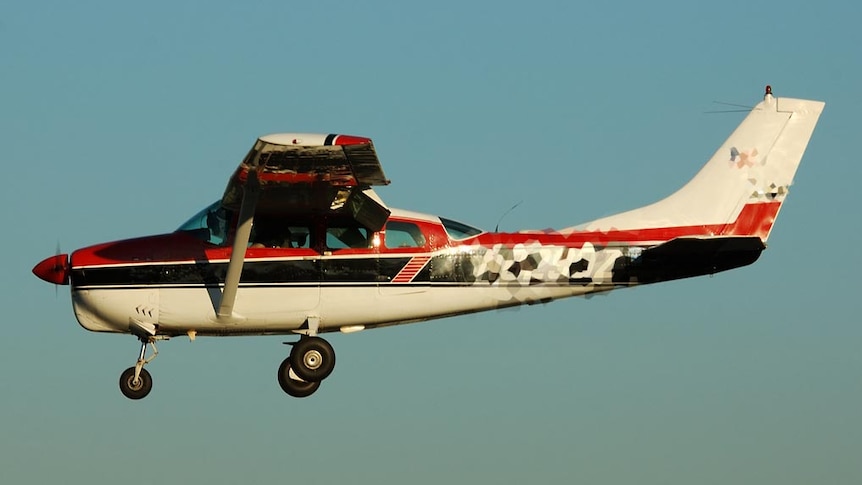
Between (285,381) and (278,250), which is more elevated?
(278,250)

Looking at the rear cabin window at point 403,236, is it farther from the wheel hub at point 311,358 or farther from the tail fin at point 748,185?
the tail fin at point 748,185

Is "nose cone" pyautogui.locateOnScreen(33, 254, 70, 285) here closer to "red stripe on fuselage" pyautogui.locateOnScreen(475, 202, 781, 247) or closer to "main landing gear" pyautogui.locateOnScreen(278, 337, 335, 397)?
"main landing gear" pyautogui.locateOnScreen(278, 337, 335, 397)

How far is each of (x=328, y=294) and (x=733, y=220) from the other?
5618 millimetres

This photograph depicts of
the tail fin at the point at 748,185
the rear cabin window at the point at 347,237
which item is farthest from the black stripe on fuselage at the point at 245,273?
the tail fin at the point at 748,185

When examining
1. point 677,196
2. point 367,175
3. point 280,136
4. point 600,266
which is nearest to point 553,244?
point 600,266

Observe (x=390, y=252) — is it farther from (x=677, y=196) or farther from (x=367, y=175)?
(x=677, y=196)

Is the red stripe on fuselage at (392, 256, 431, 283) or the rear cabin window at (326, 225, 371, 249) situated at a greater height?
the rear cabin window at (326, 225, 371, 249)

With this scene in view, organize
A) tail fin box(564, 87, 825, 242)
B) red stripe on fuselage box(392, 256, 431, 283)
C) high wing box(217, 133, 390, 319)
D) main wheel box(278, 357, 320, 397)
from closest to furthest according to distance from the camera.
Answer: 1. high wing box(217, 133, 390, 319)
2. red stripe on fuselage box(392, 256, 431, 283)
3. main wheel box(278, 357, 320, 397)
4. tail fin box(564, 87, 825, 242)

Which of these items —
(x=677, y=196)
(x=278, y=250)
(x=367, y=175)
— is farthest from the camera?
(x=677, y=196)

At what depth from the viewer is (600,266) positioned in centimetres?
1825

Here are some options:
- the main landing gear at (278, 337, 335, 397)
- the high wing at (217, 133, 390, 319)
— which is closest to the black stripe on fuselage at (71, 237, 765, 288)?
the high wing at (217, 133, 390, 319)

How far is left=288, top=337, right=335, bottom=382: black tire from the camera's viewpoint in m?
17.9

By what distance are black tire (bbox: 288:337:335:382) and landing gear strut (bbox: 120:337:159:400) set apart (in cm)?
190

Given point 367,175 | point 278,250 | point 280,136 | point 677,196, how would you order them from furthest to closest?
1. point 677,196
2. point 278,250
3. point 367,175
4. point 280,136
